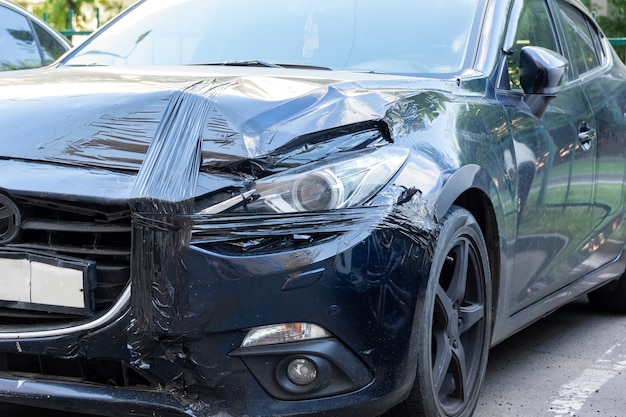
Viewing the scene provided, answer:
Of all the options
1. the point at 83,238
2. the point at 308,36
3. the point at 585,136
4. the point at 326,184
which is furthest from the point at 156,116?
the point at 585,136

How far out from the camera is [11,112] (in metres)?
2.81

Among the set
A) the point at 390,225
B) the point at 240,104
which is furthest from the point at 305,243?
the point at 240,104

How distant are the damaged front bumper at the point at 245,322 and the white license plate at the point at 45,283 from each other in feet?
0.21

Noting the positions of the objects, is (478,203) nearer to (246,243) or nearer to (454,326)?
(454,326)

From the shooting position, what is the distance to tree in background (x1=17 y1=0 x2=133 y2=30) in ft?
64.2

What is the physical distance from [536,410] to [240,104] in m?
1.72

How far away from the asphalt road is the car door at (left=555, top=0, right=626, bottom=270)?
0.43 metres

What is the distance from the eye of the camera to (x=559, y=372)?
164 inches

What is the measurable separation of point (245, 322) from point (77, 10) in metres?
18.9

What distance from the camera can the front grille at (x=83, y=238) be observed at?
2.48 metres

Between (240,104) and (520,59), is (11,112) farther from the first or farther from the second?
(520,59)

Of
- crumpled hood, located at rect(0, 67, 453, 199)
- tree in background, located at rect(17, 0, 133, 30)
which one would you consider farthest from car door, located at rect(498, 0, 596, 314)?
tree in background, located at rect(17, 0, 133, 30)

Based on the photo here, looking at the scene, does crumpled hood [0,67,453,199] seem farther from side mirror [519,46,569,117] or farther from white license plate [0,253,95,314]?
side mirror [519,46,569,117]

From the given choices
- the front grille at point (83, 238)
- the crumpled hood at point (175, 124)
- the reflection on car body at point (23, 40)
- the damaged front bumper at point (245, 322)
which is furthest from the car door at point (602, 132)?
the reflection on car body at point (23, 40)
